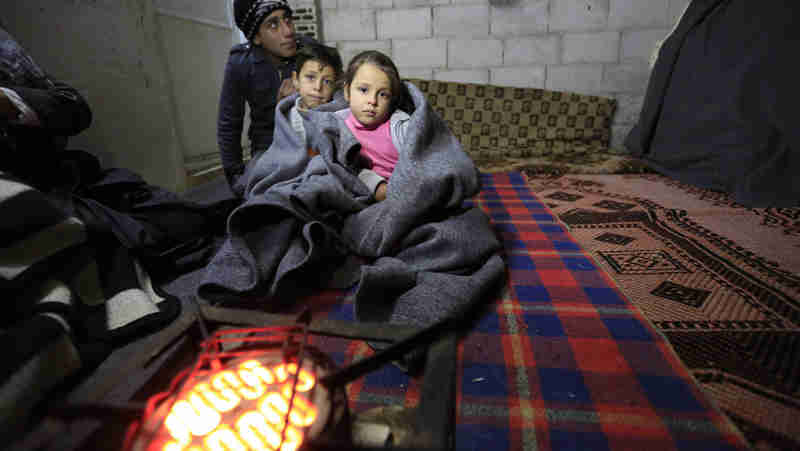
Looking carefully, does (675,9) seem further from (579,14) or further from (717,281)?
(717,281)

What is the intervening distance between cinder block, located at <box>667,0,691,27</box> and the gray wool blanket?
81.0 inches

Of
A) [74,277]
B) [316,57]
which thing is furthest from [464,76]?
[74,277]

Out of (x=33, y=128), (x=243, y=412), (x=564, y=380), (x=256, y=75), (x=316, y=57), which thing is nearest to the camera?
(x=243, y=412)

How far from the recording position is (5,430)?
→ 0.51 meters

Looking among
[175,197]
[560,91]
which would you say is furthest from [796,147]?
[175,197]

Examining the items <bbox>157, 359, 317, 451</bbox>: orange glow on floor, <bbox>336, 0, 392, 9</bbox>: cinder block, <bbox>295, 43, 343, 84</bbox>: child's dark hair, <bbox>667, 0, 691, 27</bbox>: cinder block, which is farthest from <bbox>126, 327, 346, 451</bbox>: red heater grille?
<bbox>667, 0, 691, 27</bbox>: cinder block

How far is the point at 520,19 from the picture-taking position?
236 centimetres

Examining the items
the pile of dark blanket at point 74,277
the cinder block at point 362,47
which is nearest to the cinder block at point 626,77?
the cinder block at point 362,47

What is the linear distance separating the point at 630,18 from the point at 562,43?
0.39 metres

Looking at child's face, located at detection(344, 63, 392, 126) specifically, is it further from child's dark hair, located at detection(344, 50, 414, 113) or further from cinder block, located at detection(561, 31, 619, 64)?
cinder block, located at detection(561, 31, 619, 64)

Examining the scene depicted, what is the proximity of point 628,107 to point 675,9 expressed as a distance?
0.57 meters

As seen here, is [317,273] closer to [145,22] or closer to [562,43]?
[145,22]

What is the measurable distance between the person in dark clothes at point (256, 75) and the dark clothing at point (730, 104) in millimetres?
1817

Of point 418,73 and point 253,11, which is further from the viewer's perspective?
point 418,73
